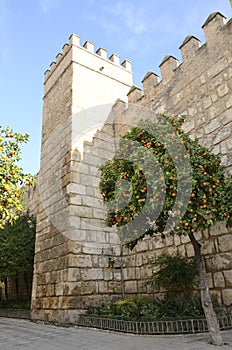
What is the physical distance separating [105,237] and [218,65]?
4405 millimetres

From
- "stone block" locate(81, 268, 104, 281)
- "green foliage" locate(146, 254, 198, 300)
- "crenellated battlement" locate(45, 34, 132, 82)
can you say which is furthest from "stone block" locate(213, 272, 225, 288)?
"crenellated battlement" locate(45, 34, 132, 82)

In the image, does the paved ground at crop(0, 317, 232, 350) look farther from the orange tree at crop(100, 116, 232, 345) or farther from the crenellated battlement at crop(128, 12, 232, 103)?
the crenellated battlement at crop(128, 12, 232, 103)

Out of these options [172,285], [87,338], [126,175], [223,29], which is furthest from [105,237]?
[223,29]

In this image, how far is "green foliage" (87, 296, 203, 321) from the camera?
4.13m

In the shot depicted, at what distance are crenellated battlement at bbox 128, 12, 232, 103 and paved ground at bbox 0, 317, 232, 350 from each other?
509cm

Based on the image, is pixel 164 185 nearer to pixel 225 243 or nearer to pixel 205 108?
pixel 225 243

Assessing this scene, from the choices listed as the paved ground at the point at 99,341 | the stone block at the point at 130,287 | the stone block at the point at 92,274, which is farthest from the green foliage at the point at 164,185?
the stone block at the point at 130,287

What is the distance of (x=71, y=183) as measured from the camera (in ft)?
21.0

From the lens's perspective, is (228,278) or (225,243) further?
(225,243)

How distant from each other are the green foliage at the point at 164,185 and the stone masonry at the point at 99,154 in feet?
4.86

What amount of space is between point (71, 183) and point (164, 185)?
3.52 metres

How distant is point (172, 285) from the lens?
4965mm

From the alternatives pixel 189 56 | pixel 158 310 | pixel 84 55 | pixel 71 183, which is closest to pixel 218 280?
pixel 158 310

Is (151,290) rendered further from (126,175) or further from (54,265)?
(126,175)
